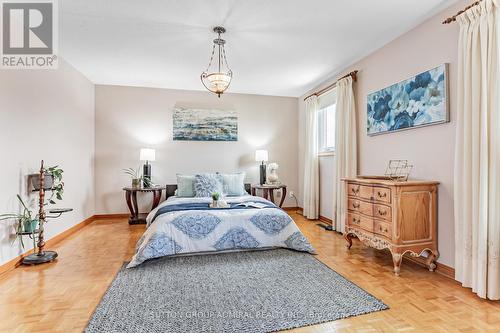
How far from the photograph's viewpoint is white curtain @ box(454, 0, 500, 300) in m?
2.12

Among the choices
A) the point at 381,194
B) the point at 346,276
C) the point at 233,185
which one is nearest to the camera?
the point at 346,276

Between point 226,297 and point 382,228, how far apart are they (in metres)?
1.73

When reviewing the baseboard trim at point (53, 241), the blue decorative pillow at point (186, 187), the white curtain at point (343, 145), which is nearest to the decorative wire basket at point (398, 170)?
the white curtain at point (343, 145)

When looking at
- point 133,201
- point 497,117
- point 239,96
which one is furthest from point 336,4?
point 133,201

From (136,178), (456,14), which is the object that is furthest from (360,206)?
(136,178)

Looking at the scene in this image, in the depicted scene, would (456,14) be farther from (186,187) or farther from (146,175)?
(146,175)

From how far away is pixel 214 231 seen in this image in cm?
321

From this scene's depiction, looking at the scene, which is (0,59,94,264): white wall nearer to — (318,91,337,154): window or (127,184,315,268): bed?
(127,184,315,268): bed

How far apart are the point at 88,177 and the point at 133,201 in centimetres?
90

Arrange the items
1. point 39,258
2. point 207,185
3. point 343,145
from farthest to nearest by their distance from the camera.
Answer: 1. point 207,185
2. point 343,145
3. point 39,258

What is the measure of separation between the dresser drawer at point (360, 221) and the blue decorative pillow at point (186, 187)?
2.54 meters

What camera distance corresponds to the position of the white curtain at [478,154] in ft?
6.97

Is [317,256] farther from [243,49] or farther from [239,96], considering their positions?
[239,96]

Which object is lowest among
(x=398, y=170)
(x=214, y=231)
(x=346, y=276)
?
(x=346, y=276)
